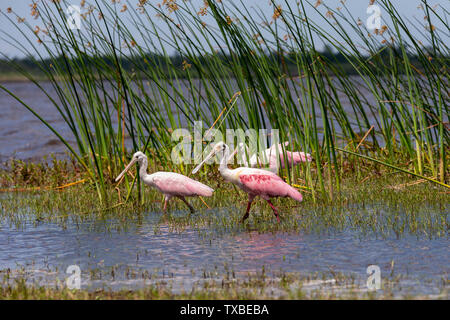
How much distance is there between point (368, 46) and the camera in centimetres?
955

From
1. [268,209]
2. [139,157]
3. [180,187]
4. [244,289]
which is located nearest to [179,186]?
[180,187]

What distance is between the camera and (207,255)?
20.3 feet

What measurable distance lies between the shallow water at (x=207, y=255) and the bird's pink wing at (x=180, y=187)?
88cm

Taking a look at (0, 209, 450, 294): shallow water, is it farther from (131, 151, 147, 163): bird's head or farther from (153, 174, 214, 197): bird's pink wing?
(131, 151, 147, 163): bird's head

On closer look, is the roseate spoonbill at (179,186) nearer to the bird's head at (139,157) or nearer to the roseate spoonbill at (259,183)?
the bird's head at (139,157)

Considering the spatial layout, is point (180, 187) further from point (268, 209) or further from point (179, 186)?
point (268, 209)

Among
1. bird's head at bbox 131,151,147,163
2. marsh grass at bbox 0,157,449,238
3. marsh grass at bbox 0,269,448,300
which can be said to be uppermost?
bird's head at bbox 131,151,147,163

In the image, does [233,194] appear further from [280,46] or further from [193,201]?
[280,46]

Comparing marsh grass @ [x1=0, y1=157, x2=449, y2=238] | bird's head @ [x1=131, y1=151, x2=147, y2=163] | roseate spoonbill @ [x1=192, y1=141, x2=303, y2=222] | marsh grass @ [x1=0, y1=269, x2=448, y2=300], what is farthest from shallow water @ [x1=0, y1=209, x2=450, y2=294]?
bird's head @ [x1=131, y1=151, x2=147, y2=163]

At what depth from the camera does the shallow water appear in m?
5.44

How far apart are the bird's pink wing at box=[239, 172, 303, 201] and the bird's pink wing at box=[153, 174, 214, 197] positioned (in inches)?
29.2

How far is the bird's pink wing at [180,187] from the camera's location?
8430 mm
